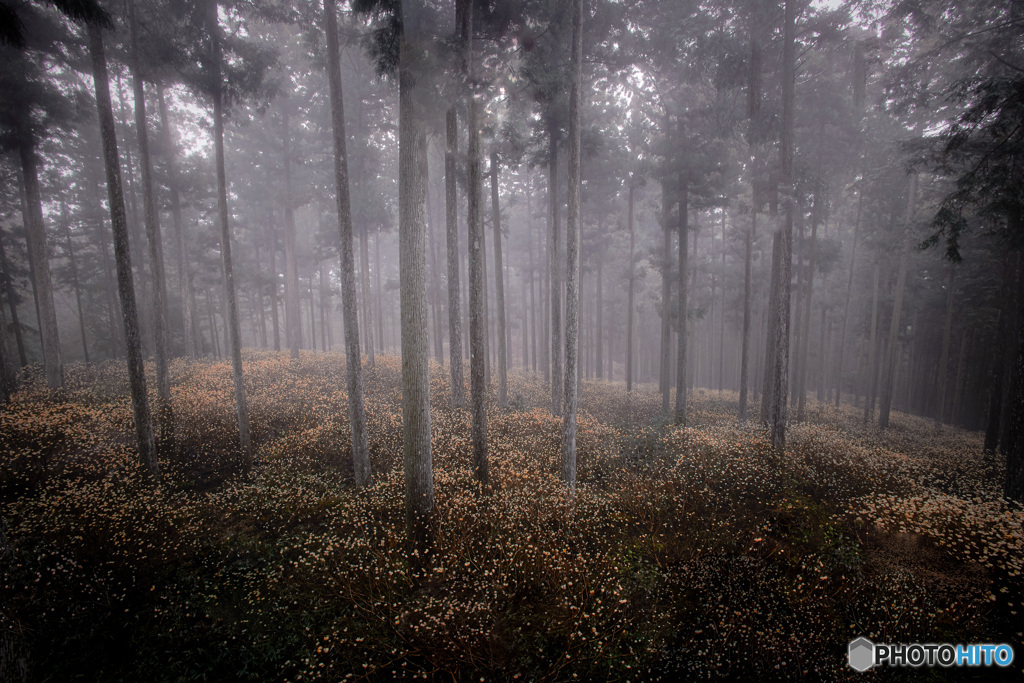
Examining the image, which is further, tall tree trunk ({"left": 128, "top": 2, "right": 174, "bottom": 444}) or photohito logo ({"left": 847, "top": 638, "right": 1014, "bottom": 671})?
tall tree trunk ({"left": 128, "top": 2, "right": 174, "bottom": 444})

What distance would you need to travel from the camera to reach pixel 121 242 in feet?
25.0

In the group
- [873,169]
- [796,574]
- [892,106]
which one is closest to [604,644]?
[796,574]

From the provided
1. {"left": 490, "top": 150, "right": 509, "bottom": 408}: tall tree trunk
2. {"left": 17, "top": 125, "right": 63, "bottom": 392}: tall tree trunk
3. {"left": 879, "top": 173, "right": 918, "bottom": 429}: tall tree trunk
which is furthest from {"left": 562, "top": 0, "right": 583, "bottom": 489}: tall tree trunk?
{"left": 17, "top": 125, "right": 63, "bottom": 392}: tall tree trunk

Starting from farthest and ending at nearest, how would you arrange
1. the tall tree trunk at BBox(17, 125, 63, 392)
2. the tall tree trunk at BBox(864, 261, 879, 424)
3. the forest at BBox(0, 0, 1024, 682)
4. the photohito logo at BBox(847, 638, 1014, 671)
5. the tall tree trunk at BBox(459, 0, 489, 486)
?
the tall tree trunk at BBox(864, 261, 879, 424), the tall tree trunk at BBox(17, 125, 63, 392), the tall tree trunk at BBox(459, 0, 489, 486), the forest at BBox(0, 0, 1024, 682), the photohito logo at BBox(847, 638, 1014, 671)

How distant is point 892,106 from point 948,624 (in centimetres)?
1481

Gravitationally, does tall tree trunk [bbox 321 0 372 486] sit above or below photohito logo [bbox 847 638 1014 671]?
above

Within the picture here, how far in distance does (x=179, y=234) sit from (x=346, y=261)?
54.7ft

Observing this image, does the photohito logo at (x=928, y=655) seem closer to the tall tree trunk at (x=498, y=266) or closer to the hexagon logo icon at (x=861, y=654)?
the hexagon logo icon at (x=861, y=654)

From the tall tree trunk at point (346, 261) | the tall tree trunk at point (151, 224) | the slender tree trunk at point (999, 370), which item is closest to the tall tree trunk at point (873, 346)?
the slender tree trunk at point (999, 370)

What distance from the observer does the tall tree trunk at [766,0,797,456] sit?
35.8 ft

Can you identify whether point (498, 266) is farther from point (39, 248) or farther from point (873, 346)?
point (873, 346)

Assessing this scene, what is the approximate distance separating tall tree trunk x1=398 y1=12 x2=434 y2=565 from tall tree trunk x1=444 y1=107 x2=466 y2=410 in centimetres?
Answer: 89

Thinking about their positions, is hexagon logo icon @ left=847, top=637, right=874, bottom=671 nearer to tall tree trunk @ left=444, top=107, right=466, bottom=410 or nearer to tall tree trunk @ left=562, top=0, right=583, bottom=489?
tall tree trunk @ left=562, top=0, right=583, bottom=489

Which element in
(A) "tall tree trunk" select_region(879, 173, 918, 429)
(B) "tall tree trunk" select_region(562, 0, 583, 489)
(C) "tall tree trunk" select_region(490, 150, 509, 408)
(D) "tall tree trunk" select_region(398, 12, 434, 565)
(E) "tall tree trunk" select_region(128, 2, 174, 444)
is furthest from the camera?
(A) "tall tree trunk" select_region(879, 173, 918, 429)
